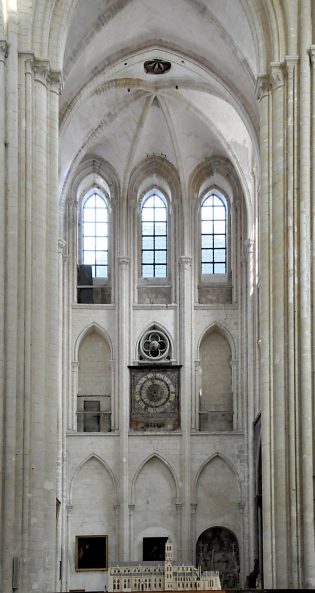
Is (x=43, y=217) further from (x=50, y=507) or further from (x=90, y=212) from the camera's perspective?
(x=90, y=212)

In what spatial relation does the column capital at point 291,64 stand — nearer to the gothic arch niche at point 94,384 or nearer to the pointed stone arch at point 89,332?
the pointed stone arch at point 89,332

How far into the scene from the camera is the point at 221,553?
36.1 meters

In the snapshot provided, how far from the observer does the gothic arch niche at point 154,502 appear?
119ft

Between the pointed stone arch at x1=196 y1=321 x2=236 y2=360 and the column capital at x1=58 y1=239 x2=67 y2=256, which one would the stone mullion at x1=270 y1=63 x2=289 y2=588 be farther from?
the pointed stone arch at x1=196 y1=321 x2=236 y2=360

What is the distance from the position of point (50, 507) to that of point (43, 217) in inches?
207

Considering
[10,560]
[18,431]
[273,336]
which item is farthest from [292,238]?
[10,560]

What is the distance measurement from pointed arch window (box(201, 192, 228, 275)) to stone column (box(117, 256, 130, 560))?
7.71 feet

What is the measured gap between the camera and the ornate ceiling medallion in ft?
112

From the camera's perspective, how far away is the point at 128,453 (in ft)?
120

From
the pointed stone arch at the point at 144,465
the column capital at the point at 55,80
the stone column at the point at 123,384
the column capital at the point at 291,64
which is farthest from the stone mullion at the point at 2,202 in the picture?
the pointed stone arch at the point at 144,465

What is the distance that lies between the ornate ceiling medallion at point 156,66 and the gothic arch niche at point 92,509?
10797mm

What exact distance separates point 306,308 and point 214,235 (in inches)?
589

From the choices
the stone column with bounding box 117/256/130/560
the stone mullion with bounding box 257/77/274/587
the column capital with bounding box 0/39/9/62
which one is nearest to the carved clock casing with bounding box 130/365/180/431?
the stone column with bounding box 117/256/130/560

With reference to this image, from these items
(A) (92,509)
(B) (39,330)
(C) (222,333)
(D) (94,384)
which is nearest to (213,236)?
(C) (222,333)
